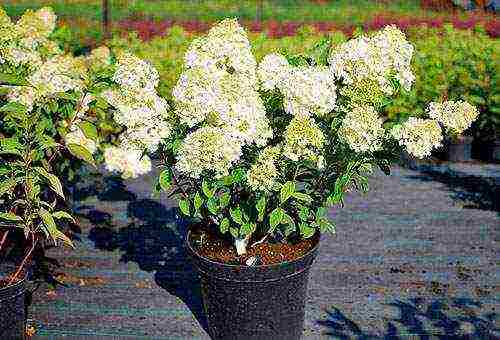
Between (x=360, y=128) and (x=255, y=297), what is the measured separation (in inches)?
39.3

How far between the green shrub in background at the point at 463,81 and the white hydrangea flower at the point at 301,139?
150 inches

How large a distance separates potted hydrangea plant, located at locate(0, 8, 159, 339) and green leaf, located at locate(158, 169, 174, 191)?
37 cm

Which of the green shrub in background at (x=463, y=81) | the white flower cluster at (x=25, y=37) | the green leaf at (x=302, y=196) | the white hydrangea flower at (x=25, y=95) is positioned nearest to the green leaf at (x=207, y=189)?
the green leaf at (x=302, y=196)

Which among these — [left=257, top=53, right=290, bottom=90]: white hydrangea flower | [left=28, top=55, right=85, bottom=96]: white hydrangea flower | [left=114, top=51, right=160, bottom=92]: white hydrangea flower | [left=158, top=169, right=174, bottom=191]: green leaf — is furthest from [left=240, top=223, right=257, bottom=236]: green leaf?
[left=28, top=55, right=85, bottom=96]: white hydrangea flower

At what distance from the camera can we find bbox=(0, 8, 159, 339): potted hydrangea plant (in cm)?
304

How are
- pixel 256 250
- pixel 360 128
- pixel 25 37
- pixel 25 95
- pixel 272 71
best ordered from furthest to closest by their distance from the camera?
1. pixel 25 37
2. pixel 25 95
3. pixel 256 250
4. pixel 272 71
5. pixel 360 128

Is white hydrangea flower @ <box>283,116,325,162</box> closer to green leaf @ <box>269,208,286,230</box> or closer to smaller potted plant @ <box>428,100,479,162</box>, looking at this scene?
green leaf @ <box>269,208,286,230</box>

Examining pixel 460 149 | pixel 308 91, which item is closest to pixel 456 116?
pixel 308 91

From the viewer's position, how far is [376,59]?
8.70ft

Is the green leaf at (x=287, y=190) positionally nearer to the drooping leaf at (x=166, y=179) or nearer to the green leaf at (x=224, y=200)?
the green leaf at (x=224, y=200)

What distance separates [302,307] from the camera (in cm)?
327

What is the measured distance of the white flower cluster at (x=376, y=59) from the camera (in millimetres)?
2660

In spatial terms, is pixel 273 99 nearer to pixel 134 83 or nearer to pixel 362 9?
pixel 134 83

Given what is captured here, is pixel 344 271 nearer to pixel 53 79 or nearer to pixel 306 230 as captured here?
pixel 306 230
